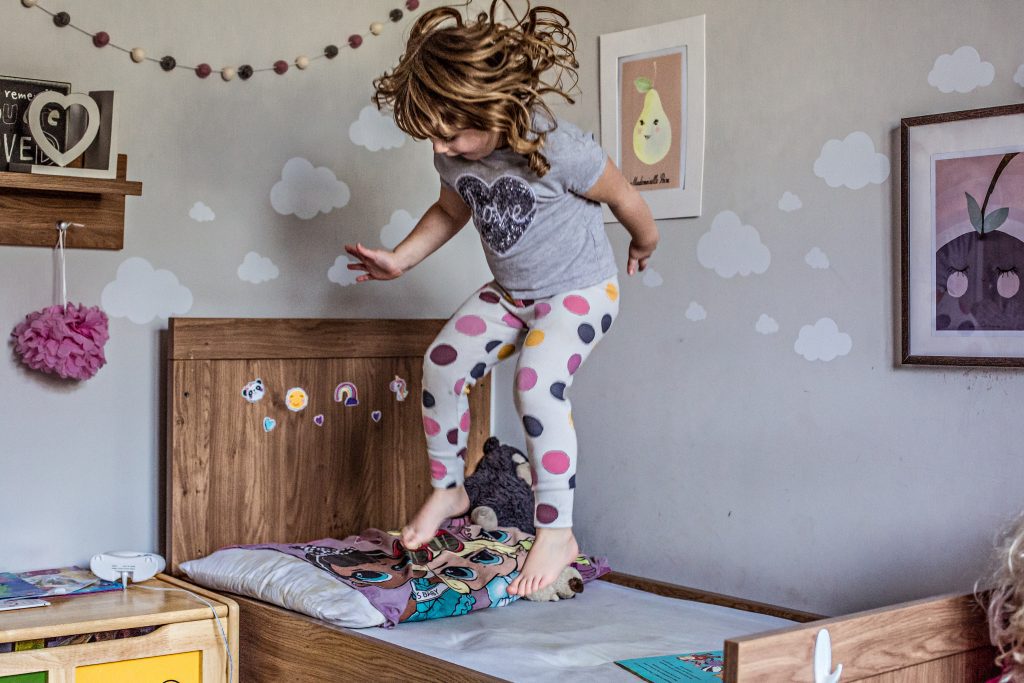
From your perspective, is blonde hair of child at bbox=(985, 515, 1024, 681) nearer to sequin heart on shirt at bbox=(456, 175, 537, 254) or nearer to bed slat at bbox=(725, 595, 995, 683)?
bed slat at bbox=(725, 595, 995, 683)

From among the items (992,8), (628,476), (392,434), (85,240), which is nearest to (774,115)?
(992,8)

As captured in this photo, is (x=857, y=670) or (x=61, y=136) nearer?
(x=857, y=670)

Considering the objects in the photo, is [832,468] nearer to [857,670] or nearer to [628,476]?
[628,476]

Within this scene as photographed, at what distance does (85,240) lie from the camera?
6.47 feet

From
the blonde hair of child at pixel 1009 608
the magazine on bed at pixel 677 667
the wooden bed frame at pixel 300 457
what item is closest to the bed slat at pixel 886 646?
the blonde hair of child at pixel 1009 608

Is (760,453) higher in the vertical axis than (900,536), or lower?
higher

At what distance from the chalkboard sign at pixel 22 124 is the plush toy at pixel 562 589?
1151 millimetres

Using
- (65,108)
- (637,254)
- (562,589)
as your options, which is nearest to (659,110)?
(637,254)

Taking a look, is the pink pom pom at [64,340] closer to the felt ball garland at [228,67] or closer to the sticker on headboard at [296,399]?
the sticker on headboard at [296,399]

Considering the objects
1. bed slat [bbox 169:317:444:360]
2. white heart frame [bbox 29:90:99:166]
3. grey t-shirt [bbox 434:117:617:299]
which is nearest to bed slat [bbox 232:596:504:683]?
bed slat [bbox 169:317:444:360]

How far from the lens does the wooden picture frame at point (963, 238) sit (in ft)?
5.68

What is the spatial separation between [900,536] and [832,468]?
0.55 ft

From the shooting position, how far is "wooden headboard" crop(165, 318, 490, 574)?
204 cm

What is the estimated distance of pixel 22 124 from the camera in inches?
72.4
